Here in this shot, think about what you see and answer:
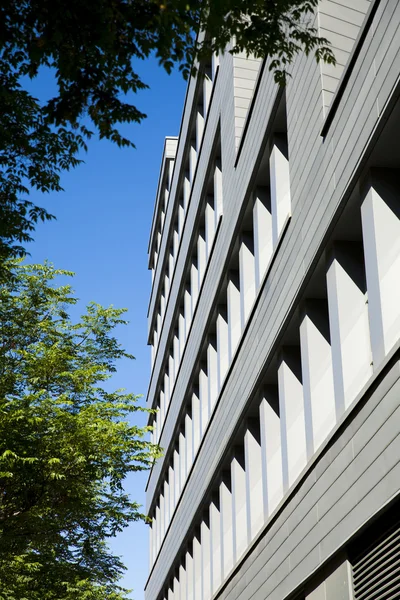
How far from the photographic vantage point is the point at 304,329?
12.5 metres

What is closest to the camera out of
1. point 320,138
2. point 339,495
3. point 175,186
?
point 339,495

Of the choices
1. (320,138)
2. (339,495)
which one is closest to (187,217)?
(320,138)

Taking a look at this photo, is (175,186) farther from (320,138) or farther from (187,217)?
(320,138)

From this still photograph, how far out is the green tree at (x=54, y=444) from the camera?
18.2 m

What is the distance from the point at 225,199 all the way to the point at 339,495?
11908mm

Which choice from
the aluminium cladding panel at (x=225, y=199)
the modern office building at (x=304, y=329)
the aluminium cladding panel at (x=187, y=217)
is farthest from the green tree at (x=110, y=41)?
the aluminium cladding panel at (x=187, y=217)

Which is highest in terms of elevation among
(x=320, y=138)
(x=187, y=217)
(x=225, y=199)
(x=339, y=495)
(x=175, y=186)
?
(x=175, y=186)

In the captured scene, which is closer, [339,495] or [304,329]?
Answer: [339,495]

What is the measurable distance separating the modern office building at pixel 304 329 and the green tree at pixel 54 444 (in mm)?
2503

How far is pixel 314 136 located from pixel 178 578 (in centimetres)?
2030

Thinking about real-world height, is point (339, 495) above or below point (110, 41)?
below

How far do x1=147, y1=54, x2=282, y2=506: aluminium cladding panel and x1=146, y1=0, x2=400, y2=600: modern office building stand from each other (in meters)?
0.09

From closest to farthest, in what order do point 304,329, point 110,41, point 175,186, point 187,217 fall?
point 110,41, point 304,329, point 187,217, point 175,186

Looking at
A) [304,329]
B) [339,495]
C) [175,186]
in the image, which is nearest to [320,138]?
[304,329]
